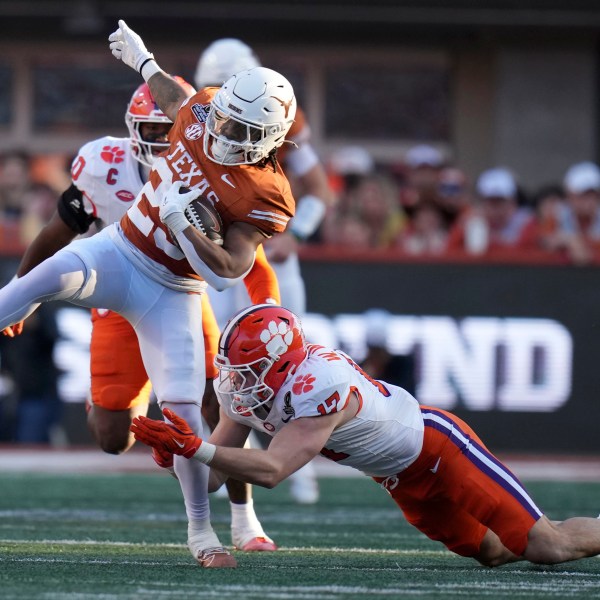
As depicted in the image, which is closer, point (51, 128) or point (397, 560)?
point (397, 560)

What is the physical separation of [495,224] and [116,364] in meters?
5.10

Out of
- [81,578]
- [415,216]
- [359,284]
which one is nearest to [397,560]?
[81,578]

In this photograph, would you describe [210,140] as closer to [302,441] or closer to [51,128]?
[302,441]

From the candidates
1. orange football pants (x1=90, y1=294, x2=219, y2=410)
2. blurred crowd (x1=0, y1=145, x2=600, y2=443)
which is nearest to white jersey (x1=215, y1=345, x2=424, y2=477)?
orange football pants (x1=90, y1=294, x2=219, y2=410)

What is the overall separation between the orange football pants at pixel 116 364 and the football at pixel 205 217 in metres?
0.95

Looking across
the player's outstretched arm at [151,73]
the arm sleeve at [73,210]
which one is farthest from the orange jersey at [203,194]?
the arm sleeve at [73,210]

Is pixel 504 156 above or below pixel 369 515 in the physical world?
above

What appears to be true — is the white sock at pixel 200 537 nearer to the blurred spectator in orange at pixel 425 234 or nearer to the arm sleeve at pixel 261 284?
the arm sleeve at pixel 261 284

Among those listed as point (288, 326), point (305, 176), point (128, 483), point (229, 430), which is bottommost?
point (128, 483)

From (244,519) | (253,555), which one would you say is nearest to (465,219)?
(244,519)

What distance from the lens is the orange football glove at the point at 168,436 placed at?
427cm

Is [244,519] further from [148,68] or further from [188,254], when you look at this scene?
[148,68]

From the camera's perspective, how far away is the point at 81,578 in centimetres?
429

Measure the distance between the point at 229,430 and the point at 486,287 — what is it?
532cm
